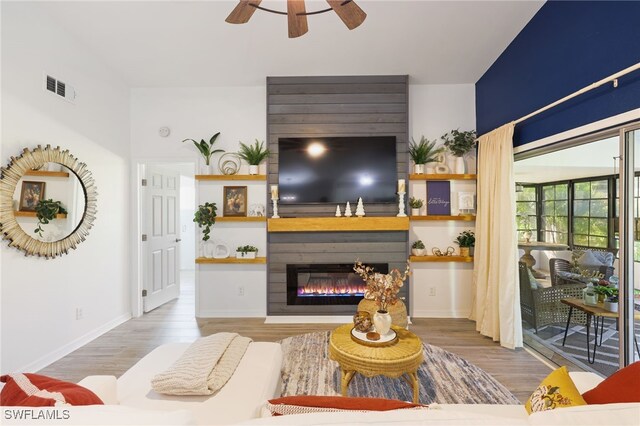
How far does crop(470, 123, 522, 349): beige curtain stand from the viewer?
2934 mm

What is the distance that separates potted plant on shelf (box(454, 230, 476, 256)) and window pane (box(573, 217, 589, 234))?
1.27 meters

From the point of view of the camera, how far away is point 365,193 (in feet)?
12.1

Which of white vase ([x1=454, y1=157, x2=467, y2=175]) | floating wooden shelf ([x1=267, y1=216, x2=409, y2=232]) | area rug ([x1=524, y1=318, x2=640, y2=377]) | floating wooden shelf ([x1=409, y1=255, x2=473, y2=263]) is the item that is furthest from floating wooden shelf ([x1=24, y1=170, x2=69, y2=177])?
area rug ([x1=524, y1=318, x2=640, y2=377])

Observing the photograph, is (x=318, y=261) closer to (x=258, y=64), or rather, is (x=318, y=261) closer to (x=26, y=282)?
(x=258, y=64)

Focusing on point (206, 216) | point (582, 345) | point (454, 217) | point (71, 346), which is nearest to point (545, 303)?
point (582, 345)

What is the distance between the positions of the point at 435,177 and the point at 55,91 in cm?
426

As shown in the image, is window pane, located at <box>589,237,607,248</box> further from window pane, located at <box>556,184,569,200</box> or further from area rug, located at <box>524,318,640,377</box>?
area rug, located at <box>524,318,640,377</box>

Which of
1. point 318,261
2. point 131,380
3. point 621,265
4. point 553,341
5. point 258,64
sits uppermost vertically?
point 258,64

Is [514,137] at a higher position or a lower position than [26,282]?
higher

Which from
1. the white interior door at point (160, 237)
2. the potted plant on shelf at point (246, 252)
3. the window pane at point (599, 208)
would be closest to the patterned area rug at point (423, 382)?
the potted plant on shelf at point (246, 252)

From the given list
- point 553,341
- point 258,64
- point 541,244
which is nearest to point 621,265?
point 541,244

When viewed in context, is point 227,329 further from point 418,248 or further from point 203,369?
point 418,248

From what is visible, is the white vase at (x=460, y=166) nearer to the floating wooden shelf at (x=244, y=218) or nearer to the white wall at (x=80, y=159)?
the floating wooden shelf at (x=244, y=218)

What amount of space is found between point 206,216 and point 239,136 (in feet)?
3.85
